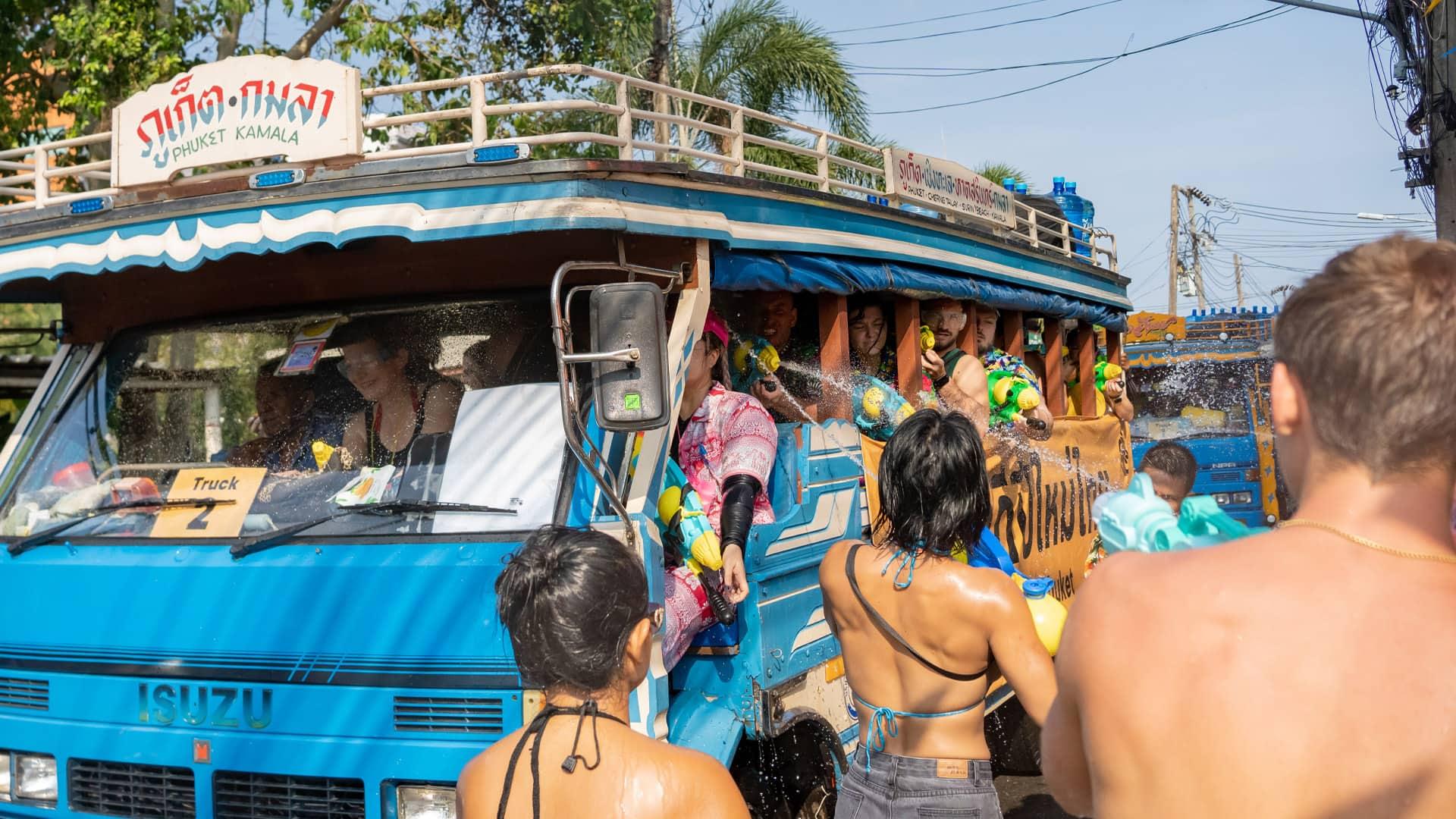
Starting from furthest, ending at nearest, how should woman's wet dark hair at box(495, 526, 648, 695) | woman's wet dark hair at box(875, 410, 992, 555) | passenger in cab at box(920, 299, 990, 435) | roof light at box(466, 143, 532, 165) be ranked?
passenger in cab at box(920, 299, 990, 435) → roof light at box(466, 143, 532, 165) → woman's wet dark hair at box(875, 410, 992, 555) → woman's wet dark hair at box(495, 526, 648, 695)

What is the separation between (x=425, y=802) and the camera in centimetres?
345

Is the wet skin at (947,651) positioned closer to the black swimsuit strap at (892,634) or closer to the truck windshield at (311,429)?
the black swimsuit strap at (892,634)

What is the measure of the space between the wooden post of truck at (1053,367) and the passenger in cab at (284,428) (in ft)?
16.6

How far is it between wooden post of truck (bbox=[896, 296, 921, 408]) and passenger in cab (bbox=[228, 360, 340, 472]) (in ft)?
8.81

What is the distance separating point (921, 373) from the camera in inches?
240

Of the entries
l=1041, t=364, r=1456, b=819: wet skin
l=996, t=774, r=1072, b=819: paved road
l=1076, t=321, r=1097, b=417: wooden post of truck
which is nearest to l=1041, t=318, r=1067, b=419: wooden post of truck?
l=1076, t=321, r=1097, b=417: wooden post of truck

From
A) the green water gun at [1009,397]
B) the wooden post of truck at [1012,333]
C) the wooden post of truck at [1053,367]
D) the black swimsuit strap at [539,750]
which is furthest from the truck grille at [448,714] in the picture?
the wooden post of truck at [1053,367]

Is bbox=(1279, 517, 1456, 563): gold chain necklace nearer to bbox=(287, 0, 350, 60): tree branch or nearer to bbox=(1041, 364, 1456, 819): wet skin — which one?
bbox=(1041, 364, 1456, 819): wet skin

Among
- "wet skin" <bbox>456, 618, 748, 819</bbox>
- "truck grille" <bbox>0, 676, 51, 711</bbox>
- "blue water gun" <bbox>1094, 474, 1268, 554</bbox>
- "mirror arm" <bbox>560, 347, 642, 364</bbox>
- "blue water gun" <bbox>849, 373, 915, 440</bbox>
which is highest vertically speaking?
"mirror arm" <bbox>560, 347, 642, 364</bbox>

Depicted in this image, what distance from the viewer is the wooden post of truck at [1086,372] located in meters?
9.17

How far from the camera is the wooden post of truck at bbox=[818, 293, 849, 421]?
531 centimetres

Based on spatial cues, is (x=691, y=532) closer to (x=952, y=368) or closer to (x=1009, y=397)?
(x=952, y=368)

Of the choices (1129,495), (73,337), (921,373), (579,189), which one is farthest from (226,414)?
(1129,495)

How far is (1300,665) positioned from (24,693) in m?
3.82
